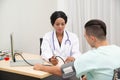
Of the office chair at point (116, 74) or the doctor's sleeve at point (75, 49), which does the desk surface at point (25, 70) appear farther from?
the office chair at point (116, 74)

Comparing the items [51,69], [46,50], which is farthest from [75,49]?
[51,69]

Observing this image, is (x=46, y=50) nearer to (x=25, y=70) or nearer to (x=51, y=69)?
(x=25, y=70)

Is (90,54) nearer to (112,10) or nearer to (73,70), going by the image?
(73,70)

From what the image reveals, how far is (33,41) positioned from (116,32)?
1340mm

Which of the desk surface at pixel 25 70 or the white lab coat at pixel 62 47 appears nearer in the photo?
the desk surface at pixel 25 70

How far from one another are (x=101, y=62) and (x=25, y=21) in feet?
7.18

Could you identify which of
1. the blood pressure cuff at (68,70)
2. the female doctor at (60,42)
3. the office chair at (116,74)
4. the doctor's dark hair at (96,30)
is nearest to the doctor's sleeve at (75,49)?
the female doctor at (60,42)

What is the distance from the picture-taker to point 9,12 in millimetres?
3408

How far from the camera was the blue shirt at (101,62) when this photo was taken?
1.55 metres

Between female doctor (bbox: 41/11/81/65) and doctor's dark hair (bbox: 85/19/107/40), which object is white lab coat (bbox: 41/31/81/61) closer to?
female doctor (bbox: 41/11/81/65)

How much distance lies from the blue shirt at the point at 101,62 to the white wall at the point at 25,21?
80.3 inches

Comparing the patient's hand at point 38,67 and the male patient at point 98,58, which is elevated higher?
the male patient at point 98,58

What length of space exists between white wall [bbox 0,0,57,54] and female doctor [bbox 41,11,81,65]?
0.89m

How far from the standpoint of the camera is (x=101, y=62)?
1554 mm
